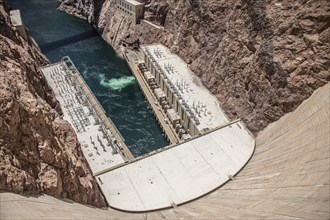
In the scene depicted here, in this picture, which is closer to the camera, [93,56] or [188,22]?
[188,22]

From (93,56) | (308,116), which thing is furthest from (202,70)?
(93,56)

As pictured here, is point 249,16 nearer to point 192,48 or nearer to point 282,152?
point 192,48

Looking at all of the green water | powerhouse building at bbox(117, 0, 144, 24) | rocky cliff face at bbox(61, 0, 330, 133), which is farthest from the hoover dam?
the green water

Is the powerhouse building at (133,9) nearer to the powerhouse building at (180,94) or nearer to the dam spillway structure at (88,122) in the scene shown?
the powerhouse building at (180,94)

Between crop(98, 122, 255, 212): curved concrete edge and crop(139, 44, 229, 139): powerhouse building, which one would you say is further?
crop(139, 44, 229, 139): powerhouse building

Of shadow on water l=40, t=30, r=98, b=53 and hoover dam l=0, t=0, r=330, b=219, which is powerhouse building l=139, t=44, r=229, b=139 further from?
shadow on water l=40, t=30, r=98, b=53

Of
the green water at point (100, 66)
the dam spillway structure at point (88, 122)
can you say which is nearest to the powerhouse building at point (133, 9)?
the green water at point (100, 66)

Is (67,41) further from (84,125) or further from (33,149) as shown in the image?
(33,149)
